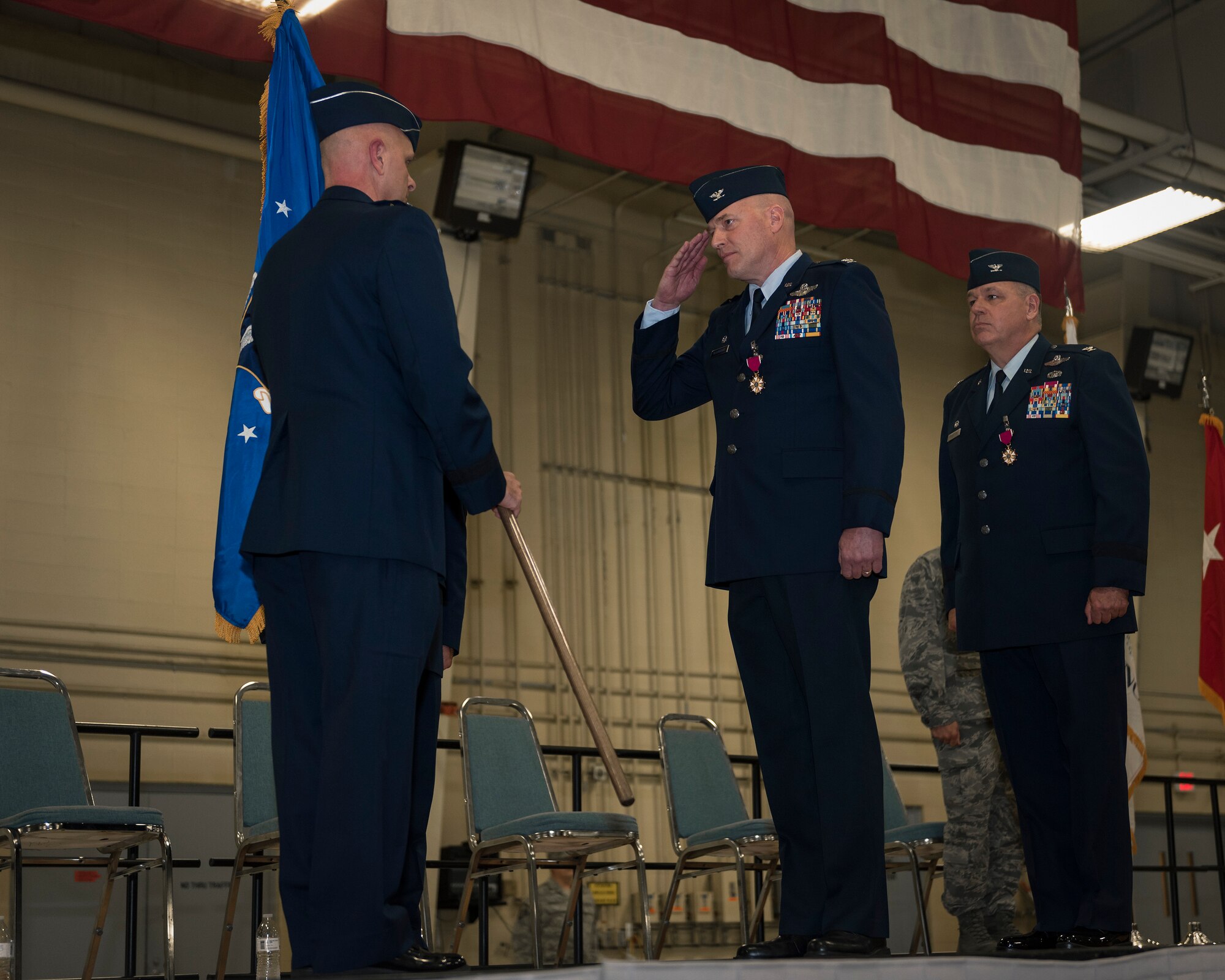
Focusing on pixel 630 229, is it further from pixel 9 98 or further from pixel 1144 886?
pixel 1144 886

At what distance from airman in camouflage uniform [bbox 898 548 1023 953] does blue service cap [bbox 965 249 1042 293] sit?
1073 mm

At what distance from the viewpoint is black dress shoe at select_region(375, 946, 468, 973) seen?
2066mm

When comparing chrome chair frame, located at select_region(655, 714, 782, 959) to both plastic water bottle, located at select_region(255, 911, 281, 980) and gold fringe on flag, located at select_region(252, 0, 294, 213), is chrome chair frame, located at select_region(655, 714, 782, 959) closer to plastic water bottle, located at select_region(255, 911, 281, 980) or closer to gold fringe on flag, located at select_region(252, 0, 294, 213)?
plastic water bottle, located at select_region(255, 911, 281, 980)

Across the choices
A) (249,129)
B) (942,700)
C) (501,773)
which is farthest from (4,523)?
(942,700)

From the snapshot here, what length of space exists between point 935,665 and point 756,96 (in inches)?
87.6

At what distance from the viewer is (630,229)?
965 centimetres

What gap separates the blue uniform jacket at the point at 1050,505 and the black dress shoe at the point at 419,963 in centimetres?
168

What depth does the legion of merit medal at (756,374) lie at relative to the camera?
2.74 metres

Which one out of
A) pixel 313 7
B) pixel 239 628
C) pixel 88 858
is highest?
pixel 313 7

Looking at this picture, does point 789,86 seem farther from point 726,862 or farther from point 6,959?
point 6,959

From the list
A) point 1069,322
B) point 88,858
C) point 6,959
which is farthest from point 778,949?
point 1069,322

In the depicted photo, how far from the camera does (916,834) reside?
4.39m

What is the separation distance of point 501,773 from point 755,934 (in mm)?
1182

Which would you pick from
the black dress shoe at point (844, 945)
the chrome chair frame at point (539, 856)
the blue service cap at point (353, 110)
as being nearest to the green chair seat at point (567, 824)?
the chrome chair frame at point (539, 856)
